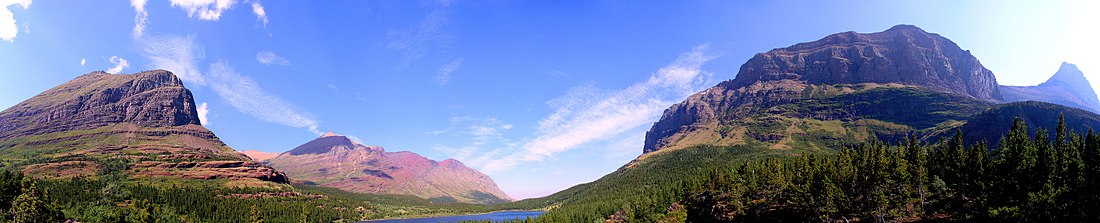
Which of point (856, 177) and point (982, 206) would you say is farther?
point (856, 177)

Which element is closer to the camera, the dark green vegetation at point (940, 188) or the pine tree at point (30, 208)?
the dark green vegetation at point (940, 188)

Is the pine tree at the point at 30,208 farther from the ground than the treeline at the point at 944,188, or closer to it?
farther from the ground

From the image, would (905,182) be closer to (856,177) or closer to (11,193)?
(856,177)

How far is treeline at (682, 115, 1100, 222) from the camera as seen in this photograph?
6506 centimetres

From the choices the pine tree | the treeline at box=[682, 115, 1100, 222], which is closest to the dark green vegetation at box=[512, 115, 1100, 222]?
the treeline at box=[682, 115, 1100, 222]

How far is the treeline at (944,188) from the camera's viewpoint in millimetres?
65062

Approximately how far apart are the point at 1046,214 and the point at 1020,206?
377cm

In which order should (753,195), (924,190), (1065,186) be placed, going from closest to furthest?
(1065,186), (924,190), (753,195)

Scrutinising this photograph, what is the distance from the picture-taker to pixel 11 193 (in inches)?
4183

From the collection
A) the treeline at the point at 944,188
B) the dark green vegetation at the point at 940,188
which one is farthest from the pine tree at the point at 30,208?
the treeline at the point at 944,188

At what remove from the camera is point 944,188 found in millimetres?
92312

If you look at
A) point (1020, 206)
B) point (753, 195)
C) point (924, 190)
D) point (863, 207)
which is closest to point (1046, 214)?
point (1020, 206)

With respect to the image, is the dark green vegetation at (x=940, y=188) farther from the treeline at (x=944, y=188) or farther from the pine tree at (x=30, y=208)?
the pine tree at (x=30, y=208)

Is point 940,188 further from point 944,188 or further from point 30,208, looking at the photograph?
point 30,208
